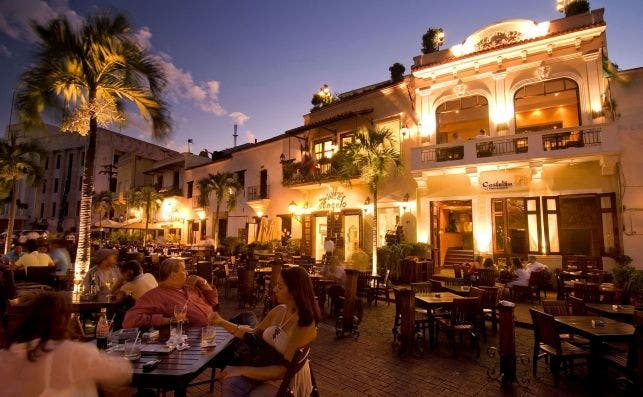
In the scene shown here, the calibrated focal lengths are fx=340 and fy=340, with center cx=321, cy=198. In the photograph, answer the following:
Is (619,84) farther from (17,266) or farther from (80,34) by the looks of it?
(17,266)

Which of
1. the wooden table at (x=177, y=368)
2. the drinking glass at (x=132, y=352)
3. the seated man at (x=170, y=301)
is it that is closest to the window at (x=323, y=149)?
the seated man at (x=170, y=301)

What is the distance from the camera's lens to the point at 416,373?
501 cm

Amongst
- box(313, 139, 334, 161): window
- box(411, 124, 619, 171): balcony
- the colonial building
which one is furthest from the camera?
the colonial building

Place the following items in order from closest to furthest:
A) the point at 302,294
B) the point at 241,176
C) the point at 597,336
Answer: the point at 302,294
the point at 597,336
the point at 241,176

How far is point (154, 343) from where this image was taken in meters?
2.99

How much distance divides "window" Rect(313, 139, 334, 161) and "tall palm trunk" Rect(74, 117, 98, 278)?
12.0m

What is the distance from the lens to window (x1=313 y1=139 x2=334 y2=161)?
61.4ft

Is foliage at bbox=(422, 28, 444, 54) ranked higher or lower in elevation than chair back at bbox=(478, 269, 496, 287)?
higher

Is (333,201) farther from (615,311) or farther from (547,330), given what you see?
(547,330)

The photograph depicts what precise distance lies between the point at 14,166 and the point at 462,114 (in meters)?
19.8

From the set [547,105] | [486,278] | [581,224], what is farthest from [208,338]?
[547,105]

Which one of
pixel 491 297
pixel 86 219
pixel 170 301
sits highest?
pixel 86 219

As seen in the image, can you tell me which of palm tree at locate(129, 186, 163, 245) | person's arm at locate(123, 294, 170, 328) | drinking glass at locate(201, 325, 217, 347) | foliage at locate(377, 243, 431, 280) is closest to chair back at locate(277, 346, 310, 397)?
drinking glass at locate(201, 325, 217, 347)

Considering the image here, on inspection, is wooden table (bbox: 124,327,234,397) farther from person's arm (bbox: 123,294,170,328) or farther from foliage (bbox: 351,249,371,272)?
foliage (bbox: 351,249,371,272)
